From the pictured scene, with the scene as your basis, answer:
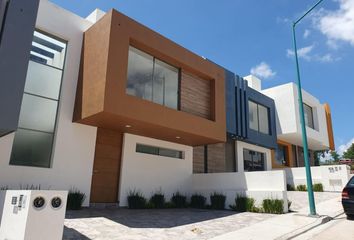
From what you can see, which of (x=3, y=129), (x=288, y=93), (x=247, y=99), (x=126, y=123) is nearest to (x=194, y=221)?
(x=126, y=123)

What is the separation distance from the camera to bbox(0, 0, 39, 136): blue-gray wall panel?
6473mm

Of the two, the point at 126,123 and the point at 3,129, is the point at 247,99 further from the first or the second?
the point at 3,129

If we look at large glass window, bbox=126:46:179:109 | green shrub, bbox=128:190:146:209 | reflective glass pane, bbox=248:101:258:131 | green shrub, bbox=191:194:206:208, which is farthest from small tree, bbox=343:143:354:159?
green shrub, bbox=128:190:146:209

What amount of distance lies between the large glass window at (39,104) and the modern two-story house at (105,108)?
0.12ft

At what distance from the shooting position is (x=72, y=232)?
718 cm

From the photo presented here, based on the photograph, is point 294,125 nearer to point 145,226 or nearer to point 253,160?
point 253,160

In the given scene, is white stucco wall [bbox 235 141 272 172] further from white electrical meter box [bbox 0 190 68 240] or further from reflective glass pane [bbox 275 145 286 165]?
white electrical meter box [bbox 0 190 68 240]

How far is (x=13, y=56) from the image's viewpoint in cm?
675

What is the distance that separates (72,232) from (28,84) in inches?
258

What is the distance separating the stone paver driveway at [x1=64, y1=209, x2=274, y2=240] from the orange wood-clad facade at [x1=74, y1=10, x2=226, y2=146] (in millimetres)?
3634

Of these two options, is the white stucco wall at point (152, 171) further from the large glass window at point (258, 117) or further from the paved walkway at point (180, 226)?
the large glass window at point (258, 117)

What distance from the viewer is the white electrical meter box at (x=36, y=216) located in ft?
17.7

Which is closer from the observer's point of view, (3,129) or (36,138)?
(3,129)

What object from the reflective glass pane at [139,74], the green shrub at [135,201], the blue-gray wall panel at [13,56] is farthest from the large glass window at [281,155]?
the blue-gray wall panel at [13,56]
